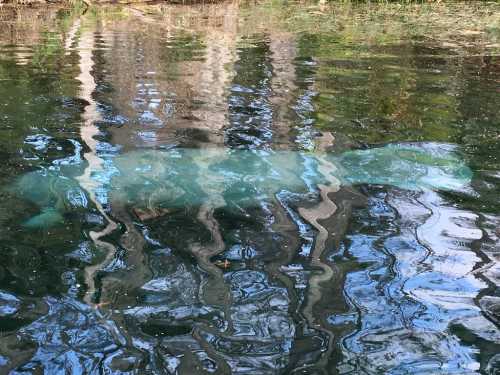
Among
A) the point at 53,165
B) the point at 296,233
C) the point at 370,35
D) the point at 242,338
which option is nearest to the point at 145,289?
the point at 242,338

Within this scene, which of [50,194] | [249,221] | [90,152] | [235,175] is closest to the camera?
[249,221]

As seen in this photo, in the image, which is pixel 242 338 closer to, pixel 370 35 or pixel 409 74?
pixel 409 74

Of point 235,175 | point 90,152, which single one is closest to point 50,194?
point 90,152

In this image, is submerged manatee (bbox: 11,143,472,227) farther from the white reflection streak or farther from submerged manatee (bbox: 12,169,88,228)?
the white reflection streak

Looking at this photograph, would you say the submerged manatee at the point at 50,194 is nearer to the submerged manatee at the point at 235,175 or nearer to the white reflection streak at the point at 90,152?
the submerged manatee at the point at 235,175

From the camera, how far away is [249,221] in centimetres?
459

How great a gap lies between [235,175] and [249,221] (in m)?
1.05

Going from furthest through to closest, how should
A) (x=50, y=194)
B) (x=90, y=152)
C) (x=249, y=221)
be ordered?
(x=90, y=152) < (x=50, y=194) < (x=249, y=221)

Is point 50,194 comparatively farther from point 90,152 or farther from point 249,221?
point 249,221

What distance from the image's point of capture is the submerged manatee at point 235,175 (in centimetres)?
500

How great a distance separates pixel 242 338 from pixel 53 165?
11.5ft

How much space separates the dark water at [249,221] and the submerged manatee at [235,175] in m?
0.03

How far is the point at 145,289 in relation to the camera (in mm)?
3562

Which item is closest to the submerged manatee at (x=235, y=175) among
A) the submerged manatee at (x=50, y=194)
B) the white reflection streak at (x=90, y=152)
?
the submerged manatee at (x=50, y=194)
